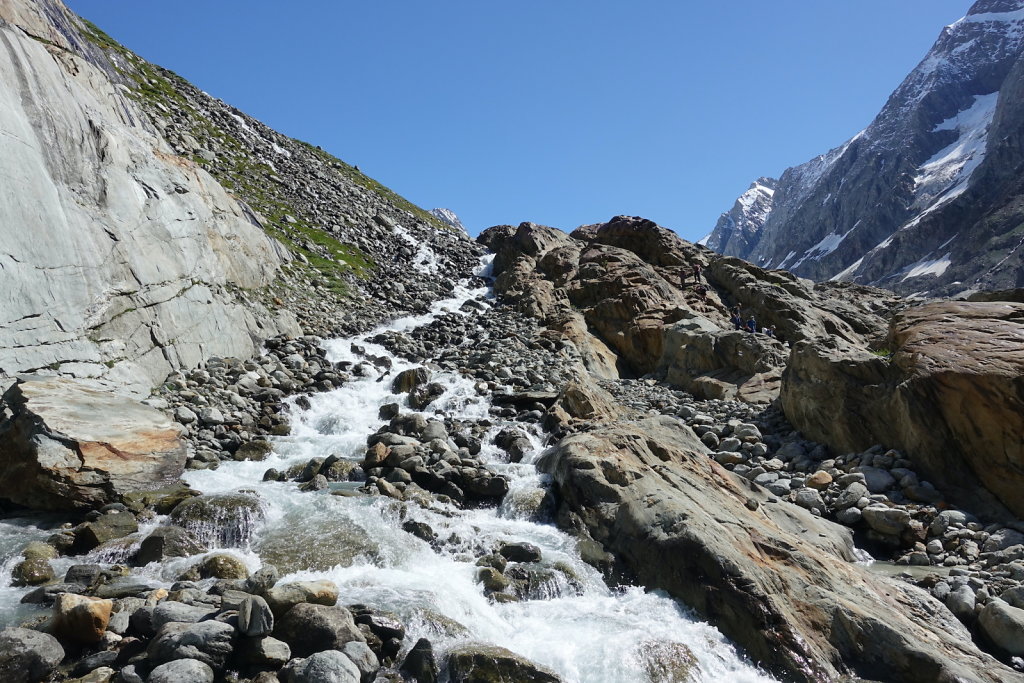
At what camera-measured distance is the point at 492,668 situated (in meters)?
7.59

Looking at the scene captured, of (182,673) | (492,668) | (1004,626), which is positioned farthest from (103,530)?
(1004,626)

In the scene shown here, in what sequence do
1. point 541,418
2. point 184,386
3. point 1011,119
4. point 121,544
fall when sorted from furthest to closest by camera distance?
point 1011,119
point 541,418
point 184,386
point 121,544

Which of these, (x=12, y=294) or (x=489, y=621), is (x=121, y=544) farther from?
(x=12, y=294)

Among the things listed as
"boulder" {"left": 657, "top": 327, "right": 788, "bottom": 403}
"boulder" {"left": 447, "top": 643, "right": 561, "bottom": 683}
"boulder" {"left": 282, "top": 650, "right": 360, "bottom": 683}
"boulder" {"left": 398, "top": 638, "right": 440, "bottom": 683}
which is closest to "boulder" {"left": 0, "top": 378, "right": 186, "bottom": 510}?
"boulder" {"left": 282, "top": 650, "right": 360, "bottom": 683}

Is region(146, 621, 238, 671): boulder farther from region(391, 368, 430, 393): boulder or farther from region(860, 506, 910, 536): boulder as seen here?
region(391, 368, 430, 393): boulder

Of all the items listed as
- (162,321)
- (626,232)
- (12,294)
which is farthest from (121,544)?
(626,232)

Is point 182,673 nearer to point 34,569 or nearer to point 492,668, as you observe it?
point 492,668

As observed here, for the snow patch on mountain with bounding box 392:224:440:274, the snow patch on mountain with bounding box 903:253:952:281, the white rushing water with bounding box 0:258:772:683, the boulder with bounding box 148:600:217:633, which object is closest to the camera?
the boulder with bounding box 148:600:217:633

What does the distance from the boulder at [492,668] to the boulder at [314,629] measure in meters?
1.34

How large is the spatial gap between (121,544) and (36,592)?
1570mm

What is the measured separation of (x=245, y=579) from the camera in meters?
9.02

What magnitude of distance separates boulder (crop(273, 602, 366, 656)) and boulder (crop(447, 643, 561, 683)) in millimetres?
1336

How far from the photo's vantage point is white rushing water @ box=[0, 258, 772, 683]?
336 inches

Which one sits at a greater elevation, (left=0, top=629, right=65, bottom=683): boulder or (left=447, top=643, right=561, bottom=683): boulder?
(left=0, top=629, right=65, bottom=683): boulder
